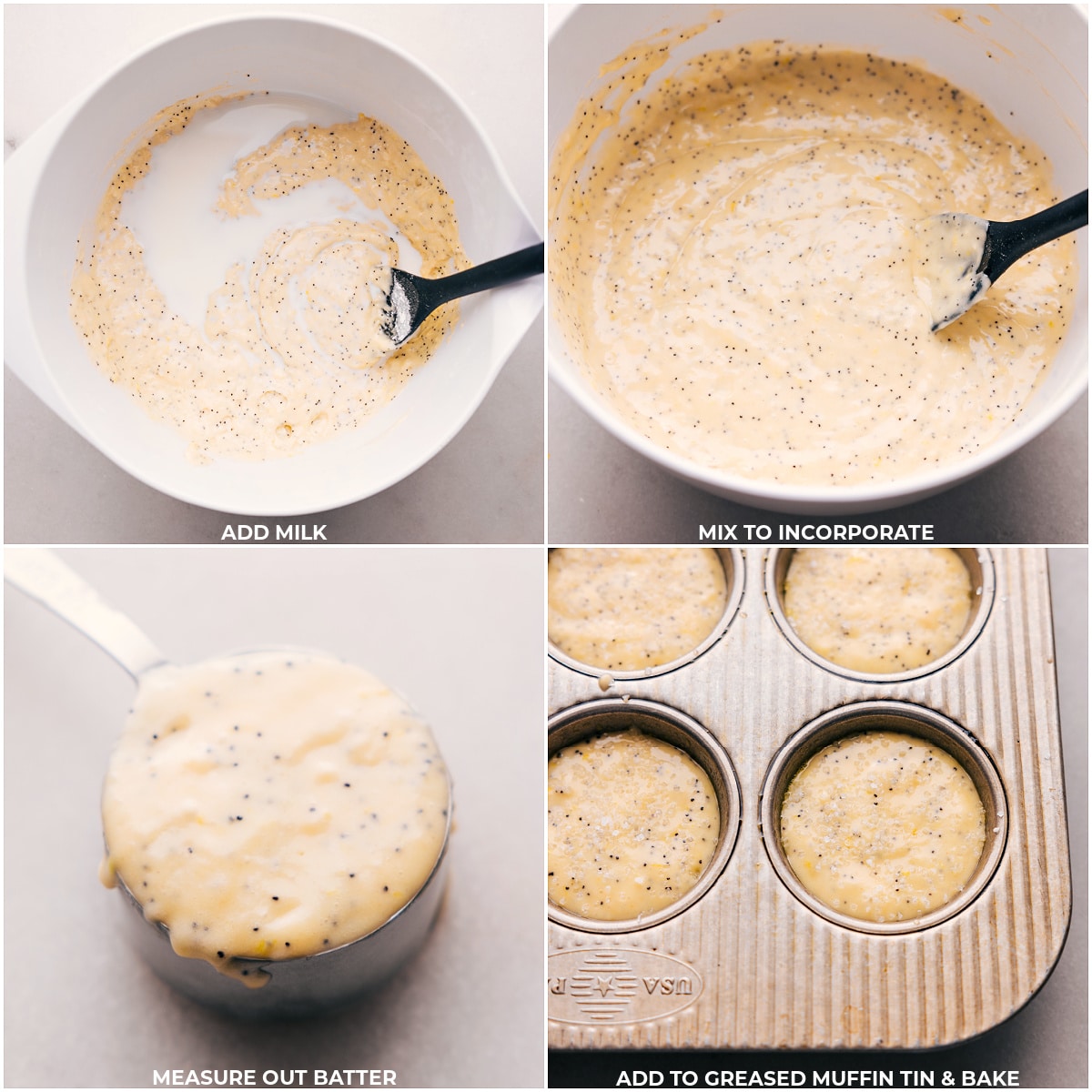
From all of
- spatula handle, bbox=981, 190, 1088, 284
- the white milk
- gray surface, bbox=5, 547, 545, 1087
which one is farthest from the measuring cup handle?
spatula handle, bbox=981, 190, 1088, 284

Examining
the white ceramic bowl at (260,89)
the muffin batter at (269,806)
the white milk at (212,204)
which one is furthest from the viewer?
the white milk at (212,204)

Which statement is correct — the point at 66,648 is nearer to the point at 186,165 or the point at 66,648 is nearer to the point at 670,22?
the point at 186,165

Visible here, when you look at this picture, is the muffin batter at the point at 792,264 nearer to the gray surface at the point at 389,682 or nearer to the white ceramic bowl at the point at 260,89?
the white ceramic bowl at the point at 260,89

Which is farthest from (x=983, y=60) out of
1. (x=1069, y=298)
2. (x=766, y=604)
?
(x=766, y=604)

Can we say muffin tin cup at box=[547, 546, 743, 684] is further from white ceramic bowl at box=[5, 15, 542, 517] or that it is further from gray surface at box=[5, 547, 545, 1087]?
white ceramic bowl at box=[5, 15, 542, 517]

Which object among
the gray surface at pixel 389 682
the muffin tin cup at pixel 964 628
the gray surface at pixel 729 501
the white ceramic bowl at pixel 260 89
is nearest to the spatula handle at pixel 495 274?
the white ceramic bowl at pixel 260 89

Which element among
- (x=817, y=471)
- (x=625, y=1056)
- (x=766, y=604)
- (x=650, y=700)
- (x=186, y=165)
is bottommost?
(x=625, y=1056)
